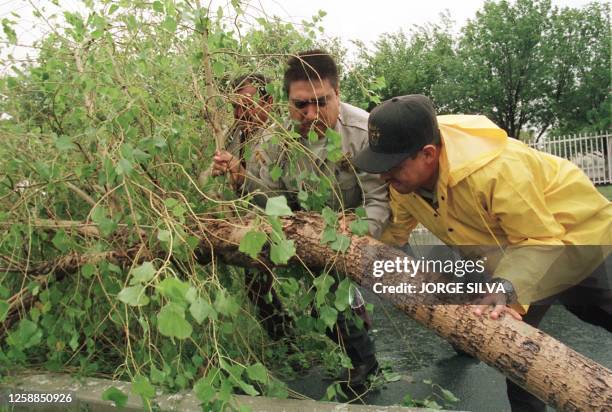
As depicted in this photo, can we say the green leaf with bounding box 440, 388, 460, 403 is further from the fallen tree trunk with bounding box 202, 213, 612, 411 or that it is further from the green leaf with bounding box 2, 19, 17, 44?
the green leaf with bounding box 2, 19, 17, 44

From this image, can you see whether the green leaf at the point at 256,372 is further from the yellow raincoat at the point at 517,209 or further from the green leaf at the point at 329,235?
the yellow raincoat at the point at 517,209

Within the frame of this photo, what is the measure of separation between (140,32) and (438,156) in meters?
1.75

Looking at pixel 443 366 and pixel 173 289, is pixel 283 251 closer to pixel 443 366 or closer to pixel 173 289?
pixel 173 289

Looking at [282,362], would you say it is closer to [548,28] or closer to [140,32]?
[140,32]

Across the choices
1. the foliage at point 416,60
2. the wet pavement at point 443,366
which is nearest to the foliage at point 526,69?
the foliage at point 416,60

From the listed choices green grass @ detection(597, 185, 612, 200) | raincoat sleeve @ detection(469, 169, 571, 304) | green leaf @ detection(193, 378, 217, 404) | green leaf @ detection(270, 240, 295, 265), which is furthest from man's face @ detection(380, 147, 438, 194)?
green grass @ detection(597, 185, 612, 200)

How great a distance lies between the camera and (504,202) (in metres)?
2.32

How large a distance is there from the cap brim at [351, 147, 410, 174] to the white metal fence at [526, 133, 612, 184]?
1996 cm

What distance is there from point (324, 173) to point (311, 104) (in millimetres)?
367

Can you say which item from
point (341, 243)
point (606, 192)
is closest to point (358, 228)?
point (341, 243)

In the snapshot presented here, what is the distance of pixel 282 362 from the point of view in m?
3.79

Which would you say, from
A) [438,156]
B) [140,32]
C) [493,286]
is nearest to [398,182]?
[438,156]

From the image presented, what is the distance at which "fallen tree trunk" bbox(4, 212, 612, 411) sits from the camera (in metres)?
2.05

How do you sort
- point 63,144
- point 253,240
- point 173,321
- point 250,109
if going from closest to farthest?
point 173,321 → point 253,240 → point 63,144 → point 250,109
